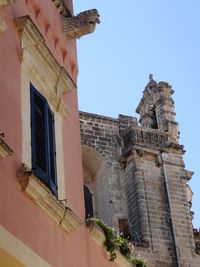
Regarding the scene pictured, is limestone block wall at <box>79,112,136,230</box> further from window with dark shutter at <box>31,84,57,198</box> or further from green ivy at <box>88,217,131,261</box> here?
window with dark shutter at <box>31,84,57,198</box>

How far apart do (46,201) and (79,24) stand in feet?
11.3

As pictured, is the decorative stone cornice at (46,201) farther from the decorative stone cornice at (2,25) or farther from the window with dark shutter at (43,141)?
the decorative stone cornice at (2,25)

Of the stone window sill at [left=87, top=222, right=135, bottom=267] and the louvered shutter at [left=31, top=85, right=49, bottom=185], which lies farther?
the stone window sill at [left=87, top=222, right=135, bottom=267]

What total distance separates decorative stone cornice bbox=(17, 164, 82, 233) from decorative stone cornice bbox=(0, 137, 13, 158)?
347 mm

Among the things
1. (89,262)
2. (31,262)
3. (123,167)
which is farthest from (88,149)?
(31,262)

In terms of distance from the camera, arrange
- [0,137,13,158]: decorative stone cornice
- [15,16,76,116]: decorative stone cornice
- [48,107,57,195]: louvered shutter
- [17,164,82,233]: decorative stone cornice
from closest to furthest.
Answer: [0,137,13,158]: decorative stone cornice < [17,164,82,233]: decorative stone cornice < [48,107,57,195]: louvered shutter < [15,16,76,116]: decorative stone cornice

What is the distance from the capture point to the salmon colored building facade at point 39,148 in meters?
7.87

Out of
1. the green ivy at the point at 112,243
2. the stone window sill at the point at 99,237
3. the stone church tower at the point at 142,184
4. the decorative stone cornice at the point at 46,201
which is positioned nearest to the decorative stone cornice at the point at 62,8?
the green ivy at the point at 112,243

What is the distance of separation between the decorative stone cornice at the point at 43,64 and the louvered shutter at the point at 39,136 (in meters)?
0.29

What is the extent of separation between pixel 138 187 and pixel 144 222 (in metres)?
1.10

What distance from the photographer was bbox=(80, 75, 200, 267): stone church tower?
67.9 feet

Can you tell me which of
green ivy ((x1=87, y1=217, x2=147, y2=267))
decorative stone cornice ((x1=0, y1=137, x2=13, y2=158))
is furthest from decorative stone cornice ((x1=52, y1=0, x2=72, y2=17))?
decorative stone cornice ((x1=0, y1=137, x2=13, y2=158))

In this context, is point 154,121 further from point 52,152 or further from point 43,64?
point 52,152

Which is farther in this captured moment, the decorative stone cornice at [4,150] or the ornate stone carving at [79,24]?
the ornate stone carving at [79,24]
